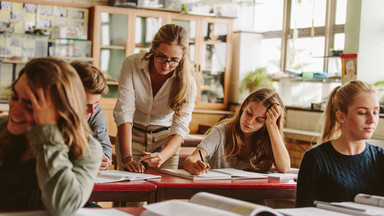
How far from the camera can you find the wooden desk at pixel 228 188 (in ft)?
7.21

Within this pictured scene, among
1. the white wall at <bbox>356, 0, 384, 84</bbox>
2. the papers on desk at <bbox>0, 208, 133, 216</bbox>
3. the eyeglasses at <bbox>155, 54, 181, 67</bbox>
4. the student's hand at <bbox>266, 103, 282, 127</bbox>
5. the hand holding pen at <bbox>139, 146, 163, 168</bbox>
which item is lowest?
the hand holding pen at <bbox>139, 146, 163, 168</bbox>

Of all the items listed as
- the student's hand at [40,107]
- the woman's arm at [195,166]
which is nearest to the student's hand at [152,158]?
the woman's arm at [195,166]

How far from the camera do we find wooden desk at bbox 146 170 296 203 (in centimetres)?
220

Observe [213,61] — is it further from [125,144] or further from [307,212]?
[307,212]

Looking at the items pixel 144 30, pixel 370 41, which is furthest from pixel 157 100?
pixel 144 30

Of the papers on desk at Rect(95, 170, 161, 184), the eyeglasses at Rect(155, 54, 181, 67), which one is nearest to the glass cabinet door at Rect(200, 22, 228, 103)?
the eyeglasses at Rect(155, 54, 181, 67)

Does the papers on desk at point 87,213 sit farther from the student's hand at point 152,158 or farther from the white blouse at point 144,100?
the white blouse at point 144,100

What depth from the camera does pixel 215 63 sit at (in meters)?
7.31

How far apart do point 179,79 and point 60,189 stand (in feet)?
5.16

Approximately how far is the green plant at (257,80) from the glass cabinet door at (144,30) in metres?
1.37

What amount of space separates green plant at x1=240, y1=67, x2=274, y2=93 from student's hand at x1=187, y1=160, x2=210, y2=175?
161 inches

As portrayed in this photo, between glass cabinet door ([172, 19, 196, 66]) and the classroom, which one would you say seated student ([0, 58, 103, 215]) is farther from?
glass cabinet door ([172, 19, 196, 66])

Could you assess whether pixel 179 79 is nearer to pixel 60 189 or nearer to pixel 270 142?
pixel 270 142

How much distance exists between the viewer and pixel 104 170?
7.95ft
